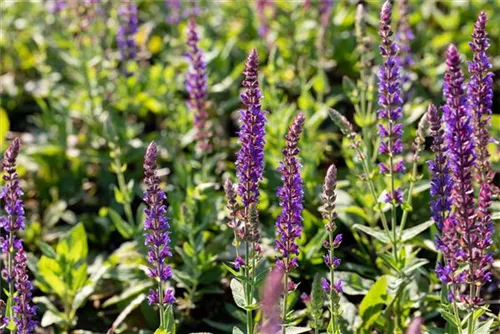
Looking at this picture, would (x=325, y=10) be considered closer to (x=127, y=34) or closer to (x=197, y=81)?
(x=127, y=34)

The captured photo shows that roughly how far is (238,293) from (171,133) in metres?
3.53

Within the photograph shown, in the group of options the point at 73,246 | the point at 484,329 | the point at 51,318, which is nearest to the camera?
the point at 484,329

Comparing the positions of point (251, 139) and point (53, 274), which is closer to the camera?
point (251, 139)

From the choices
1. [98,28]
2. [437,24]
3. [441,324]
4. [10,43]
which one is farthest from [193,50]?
[437,24]

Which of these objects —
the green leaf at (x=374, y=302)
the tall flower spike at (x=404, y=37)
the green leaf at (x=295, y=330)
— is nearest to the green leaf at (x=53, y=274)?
the green leaf at (x=295, y=330)

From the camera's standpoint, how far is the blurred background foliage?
6543mm

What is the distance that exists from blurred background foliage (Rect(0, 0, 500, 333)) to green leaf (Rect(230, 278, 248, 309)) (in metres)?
0.79

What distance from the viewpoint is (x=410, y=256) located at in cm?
566

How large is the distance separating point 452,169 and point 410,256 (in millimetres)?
1334

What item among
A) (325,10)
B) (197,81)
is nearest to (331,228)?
(197,81)

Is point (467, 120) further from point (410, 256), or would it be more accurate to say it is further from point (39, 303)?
point (39, 303)

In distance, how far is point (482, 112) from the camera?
15.2ft

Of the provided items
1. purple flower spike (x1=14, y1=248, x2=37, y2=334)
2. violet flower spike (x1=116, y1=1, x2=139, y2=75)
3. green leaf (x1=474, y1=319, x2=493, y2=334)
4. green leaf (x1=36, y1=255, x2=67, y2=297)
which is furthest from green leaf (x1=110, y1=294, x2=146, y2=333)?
violet flower spike (x1=116, y1=1, x2=139, y2=75)

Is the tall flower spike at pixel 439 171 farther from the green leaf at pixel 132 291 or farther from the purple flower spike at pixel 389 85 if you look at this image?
the green leaf at pixel 132 291
